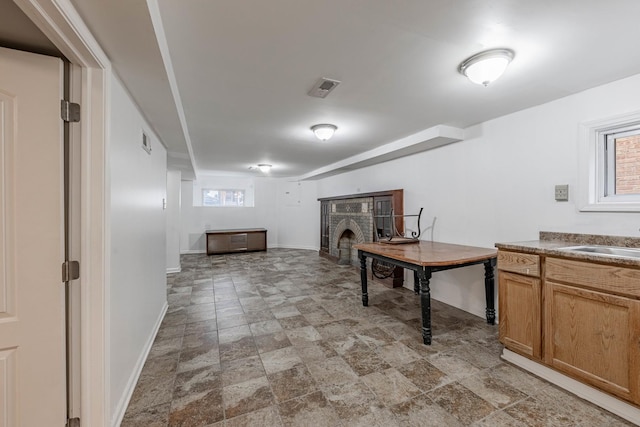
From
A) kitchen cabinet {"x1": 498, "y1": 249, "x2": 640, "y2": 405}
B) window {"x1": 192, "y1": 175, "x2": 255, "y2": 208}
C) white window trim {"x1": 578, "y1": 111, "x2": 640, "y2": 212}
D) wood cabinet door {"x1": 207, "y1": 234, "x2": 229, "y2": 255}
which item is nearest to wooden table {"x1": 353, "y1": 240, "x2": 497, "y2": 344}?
kitchen cabinet {"x1": 498, "y1": 249, "x2": 640, "y2": 405}

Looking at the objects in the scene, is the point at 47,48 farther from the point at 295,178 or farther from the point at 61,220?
the point at 295,178

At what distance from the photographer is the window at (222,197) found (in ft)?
24.6

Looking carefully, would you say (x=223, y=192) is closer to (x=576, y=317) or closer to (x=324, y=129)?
(x=324, y=129)

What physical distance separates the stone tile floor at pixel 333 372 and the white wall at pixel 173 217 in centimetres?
183

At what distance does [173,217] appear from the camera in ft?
16.2

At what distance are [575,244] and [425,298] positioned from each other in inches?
50.5

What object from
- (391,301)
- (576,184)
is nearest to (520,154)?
(576,184)

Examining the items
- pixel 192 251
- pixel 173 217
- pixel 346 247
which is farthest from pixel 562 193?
pixel 192 251

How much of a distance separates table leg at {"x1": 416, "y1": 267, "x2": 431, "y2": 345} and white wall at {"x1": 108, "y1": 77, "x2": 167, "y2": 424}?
2218 mm

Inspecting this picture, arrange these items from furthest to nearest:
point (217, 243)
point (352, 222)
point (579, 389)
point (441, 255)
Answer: point (217, 243) → point (352, 222) → point (441, 255) → point (579, 389)

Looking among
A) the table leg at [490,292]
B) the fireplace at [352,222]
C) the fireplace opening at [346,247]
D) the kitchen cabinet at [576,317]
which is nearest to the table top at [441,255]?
the table leg at [490,292]

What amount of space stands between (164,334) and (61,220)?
1806 millimetres

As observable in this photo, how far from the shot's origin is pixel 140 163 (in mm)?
2076

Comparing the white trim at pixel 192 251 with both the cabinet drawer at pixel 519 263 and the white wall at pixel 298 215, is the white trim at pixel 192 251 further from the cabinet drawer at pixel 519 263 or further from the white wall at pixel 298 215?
the cabinet drawer at pixel 519 263
